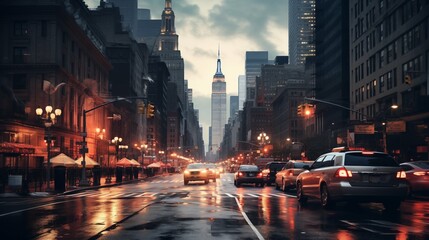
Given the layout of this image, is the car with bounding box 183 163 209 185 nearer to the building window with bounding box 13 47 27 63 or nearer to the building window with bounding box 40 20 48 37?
the building window with bounding box 40 20 48 37

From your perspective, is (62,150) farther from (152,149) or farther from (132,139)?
(152,149)

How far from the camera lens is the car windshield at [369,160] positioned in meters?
16.4

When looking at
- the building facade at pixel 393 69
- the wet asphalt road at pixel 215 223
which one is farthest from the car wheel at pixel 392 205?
the building facade at pixel 393 69

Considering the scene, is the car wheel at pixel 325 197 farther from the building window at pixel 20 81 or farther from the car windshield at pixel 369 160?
the building window at pixel 20 81

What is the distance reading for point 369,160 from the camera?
1644cm

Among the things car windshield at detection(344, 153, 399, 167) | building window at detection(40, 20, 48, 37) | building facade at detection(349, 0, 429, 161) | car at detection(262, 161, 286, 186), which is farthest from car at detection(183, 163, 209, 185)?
building window at detection(40, 20, 48, 37)

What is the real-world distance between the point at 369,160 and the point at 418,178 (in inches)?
313

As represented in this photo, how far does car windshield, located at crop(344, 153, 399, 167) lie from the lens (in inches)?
646

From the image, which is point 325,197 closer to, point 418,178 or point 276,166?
point 418,178

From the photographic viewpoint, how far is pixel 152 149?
6309 inches

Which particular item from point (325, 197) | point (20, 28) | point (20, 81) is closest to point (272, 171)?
point (325, 197)

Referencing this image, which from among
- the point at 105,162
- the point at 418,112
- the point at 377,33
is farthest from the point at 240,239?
the point at 105,162

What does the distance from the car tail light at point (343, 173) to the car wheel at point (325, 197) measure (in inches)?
40.6

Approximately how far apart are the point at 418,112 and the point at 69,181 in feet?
116
